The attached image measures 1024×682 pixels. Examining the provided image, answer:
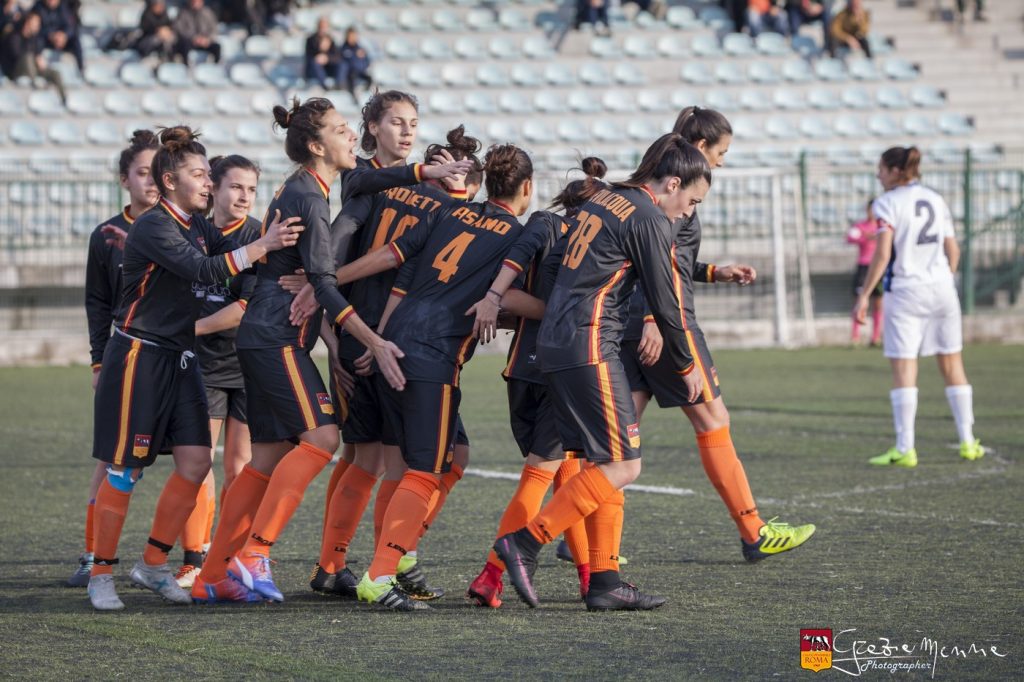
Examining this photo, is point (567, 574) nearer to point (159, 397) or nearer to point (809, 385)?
point (159, 397)

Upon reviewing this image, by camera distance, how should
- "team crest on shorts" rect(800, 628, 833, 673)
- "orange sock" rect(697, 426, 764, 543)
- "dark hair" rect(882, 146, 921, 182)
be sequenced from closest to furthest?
"team crest on shorts" rect(800, 628, 833, 673)
"orange sock" rect(697, 426, 764, 543)
"dark hair" rect(882, 146, 921, 182)

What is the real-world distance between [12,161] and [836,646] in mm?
16219

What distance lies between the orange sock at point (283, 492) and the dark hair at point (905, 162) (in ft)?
16.9

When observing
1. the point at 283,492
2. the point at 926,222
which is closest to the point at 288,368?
the point at 283,492

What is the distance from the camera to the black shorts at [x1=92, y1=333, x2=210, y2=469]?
17.9 ft

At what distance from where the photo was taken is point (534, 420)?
18.8 feet

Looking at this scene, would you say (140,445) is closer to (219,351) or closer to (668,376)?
(219,351)

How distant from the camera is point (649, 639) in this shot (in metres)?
4.73

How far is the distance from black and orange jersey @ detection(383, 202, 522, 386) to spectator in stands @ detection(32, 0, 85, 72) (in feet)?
59.7

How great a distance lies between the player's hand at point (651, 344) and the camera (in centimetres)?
560

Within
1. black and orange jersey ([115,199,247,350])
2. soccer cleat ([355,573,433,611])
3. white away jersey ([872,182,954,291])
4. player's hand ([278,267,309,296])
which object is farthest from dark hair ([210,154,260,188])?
white away jersey ([872,182,954,291])

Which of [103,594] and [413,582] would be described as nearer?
[103,594]

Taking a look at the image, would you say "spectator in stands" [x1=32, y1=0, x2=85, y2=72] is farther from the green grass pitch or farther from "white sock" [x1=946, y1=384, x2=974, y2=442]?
"white sock" [x1=946, y1=384, x2=974, y2=442]

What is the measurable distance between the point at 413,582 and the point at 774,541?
1.61m
